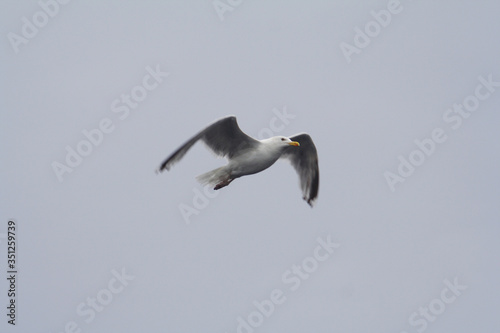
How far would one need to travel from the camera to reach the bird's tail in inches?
797

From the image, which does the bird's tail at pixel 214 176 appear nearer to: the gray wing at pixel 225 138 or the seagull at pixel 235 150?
the seagull at pixel 235 150

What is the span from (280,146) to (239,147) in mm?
809

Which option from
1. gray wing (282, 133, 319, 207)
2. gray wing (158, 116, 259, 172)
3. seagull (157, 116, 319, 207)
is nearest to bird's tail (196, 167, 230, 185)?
seagull (157, 116, 319, 207)

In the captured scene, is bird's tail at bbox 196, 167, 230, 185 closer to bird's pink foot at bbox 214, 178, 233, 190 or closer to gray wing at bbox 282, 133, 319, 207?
bird's pink foot at bbox 214, 178, 233, 190

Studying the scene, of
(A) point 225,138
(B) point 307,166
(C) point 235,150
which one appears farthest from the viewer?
(B) point 307,166

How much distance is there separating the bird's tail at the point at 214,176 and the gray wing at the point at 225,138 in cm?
41

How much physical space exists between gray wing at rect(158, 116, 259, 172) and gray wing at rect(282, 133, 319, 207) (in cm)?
216


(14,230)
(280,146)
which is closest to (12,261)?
(14,230)

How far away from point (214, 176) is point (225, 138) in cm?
→ 78

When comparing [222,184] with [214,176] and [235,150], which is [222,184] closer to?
[214,176]

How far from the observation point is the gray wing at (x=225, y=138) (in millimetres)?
19672

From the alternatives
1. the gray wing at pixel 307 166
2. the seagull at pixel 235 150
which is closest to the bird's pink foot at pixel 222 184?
the seagull at pixel 235 150

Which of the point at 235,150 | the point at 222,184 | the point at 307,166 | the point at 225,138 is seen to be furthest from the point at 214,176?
the point at 307,166

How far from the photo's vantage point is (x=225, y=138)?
2022 cm
